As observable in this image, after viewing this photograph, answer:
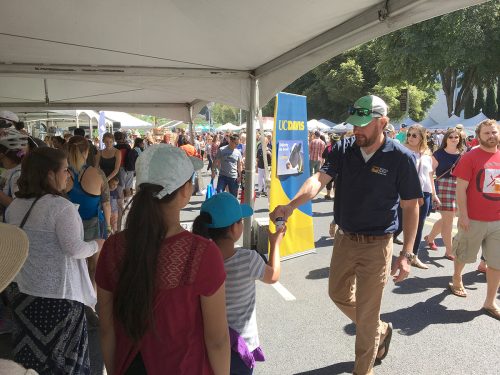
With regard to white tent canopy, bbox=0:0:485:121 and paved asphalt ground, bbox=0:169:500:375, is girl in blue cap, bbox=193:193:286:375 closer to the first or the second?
paved asphalt ground, bbox=0:169:500:375

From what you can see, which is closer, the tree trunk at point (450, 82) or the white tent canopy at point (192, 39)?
the white tent canopy at point (192, 39)

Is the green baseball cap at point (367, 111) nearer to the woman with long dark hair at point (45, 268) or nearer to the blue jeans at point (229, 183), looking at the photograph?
the woman with long dark hair at point (45, 268)

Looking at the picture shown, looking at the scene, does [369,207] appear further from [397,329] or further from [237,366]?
[397,329]

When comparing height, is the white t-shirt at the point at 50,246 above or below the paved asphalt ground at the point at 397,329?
above

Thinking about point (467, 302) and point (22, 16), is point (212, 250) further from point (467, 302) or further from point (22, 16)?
point (467, 302)

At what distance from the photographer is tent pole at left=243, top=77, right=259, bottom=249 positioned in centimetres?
478

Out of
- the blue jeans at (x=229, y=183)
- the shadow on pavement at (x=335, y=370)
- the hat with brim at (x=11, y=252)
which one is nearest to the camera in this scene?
the hat with brim at (x=11, y=252)

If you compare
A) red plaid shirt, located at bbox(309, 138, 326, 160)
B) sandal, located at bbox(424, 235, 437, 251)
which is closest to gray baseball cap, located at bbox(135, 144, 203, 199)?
sandal, located at bbox(424, 235, 437, 251)

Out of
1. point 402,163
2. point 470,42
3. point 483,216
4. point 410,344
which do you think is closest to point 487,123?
point 483,216

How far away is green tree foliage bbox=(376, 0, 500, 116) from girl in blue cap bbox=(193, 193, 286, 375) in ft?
77.5

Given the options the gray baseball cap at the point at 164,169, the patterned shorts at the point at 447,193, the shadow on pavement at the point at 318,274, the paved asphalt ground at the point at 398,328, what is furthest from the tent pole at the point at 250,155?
the gray baseball cap at the point at 164,169

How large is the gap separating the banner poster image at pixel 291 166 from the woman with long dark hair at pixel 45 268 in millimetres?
3360

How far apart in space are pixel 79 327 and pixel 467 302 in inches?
156

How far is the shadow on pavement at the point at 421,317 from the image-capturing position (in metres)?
3.72
